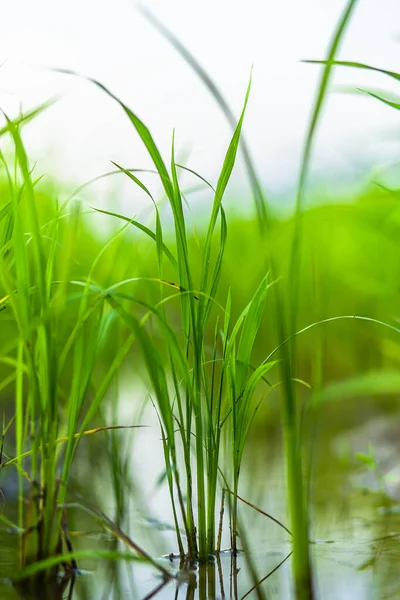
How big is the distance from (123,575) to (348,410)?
4.29ft

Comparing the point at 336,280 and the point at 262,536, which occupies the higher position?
the point at 336,280

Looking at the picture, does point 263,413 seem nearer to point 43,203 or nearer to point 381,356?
A: point 381,356

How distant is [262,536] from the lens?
97cm

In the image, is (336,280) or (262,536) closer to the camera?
(262,536)

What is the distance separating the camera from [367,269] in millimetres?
2549

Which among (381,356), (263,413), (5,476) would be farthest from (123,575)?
(381,356)

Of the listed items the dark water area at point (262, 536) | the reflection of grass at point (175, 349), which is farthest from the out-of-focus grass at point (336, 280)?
the reflection of grass at point (175, 349)

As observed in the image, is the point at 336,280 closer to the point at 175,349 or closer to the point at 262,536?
the point at 262,536

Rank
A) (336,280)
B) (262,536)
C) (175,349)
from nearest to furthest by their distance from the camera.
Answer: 1. (175,349)
2. (262,536)
3. (336,280)

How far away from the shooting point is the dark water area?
2.51ft

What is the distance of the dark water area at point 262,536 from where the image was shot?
0.77 metres

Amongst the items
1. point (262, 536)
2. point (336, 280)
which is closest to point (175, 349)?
point (262, 536)

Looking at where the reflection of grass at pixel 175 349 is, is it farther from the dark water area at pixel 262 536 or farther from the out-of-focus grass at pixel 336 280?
the out-of-focus grass at pixel 336 280

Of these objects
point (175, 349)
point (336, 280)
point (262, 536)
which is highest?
point (336, 280)
